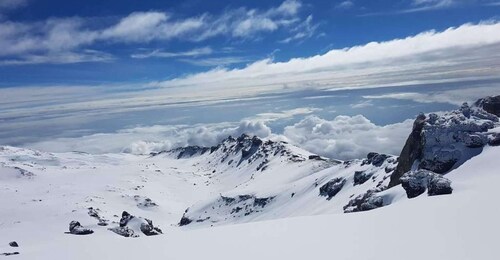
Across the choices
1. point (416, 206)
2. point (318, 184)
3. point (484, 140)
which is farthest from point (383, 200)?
point (318, 184)

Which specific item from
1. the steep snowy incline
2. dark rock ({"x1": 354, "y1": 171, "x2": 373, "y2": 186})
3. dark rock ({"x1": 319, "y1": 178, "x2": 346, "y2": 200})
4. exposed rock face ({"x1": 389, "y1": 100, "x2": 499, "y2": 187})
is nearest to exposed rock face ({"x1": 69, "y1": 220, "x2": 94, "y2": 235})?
the steep snowy incline

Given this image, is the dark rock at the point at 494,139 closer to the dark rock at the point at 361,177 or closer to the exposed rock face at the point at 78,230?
the exposed rock face at the point at 78,230

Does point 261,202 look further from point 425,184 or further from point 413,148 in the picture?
point 425,184

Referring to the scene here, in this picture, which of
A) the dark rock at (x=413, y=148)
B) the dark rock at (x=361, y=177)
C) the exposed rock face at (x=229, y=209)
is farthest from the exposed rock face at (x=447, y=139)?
the exposed rock face at (x=229, y=209)

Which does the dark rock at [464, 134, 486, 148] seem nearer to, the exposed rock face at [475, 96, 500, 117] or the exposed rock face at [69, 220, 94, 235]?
the exposed rock face at [475, 96, 500, 117]

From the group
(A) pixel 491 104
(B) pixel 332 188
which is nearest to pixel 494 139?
(A) pixel 491 104

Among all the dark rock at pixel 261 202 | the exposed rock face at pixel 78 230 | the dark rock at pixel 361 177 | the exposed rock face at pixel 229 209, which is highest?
the exposed rock face at pixel 78 230
